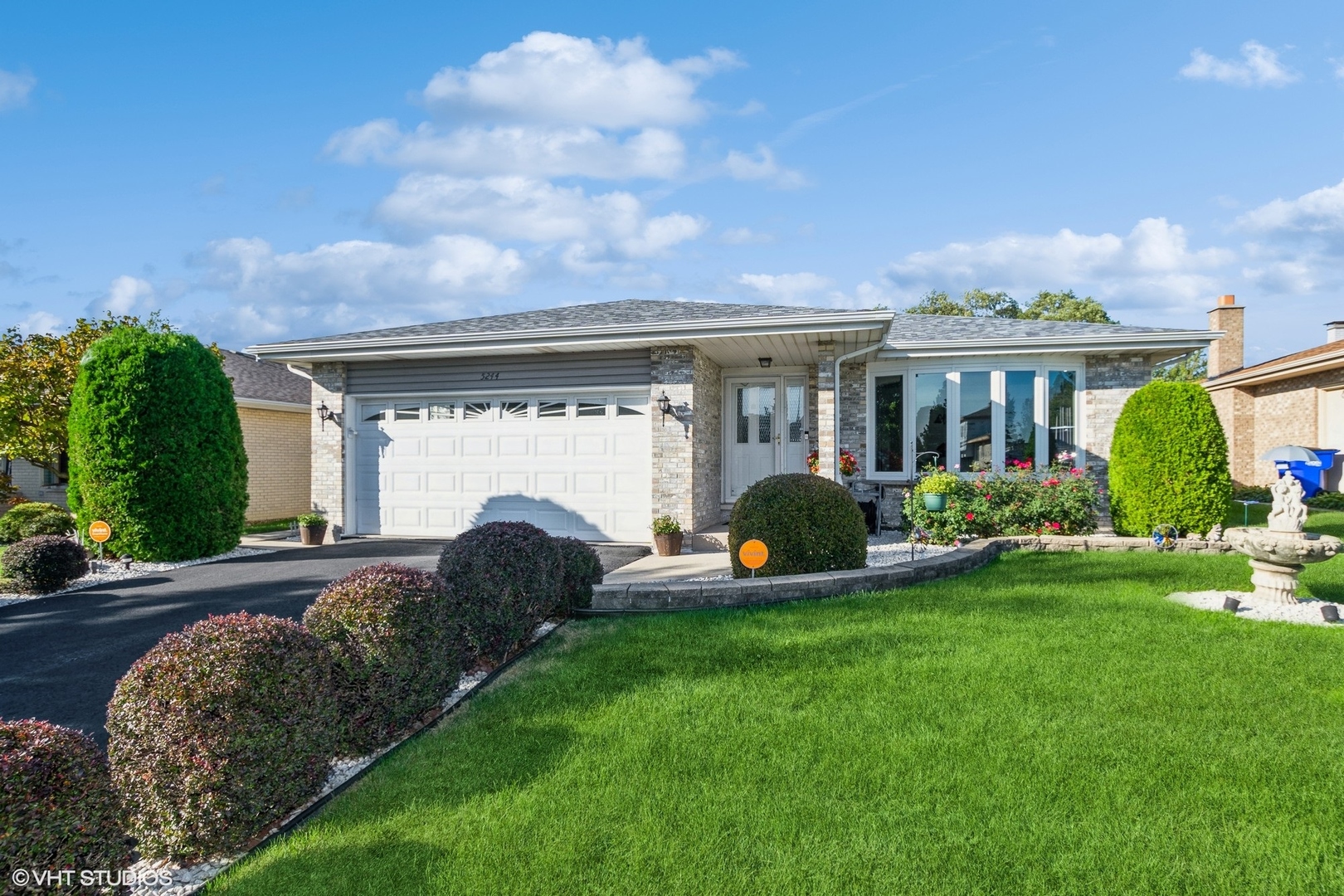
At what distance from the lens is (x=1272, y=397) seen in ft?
57.7

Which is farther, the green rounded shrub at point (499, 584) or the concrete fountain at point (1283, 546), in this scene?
the concrete fountain at point (1283, 546)

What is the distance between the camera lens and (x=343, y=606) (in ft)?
12.2

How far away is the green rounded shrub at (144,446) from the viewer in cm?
934

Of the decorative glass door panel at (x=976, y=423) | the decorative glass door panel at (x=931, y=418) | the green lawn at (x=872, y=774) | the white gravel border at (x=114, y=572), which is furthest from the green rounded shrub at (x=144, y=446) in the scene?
the decorative glass door panel at (x=976, y=423)

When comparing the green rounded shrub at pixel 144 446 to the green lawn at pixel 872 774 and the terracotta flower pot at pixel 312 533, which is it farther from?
the green lawn at pixel 872 774

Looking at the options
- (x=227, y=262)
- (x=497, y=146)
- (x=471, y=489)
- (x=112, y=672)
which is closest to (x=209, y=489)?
(x=471, y=489)

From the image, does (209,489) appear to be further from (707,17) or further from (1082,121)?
(1082,121)

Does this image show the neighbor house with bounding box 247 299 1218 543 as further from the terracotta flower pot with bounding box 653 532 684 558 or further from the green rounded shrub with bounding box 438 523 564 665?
the green rounded shrub with bounding box 438 523 564 665

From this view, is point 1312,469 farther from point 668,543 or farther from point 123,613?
point 123,613

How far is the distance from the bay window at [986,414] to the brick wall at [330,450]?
9.14 metres

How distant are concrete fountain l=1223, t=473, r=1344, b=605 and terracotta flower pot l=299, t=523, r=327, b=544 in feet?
38.4

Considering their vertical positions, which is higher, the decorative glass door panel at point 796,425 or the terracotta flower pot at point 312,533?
the decorative glass door panel at point 796,425

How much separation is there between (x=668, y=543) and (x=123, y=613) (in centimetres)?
586

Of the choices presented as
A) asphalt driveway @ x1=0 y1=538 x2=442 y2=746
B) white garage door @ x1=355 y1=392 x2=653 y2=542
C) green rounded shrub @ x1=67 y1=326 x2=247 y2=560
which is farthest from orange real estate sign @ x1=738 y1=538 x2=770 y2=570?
green rounded shrub @ x1=67 y1=326 x2=247 y2=560
